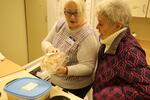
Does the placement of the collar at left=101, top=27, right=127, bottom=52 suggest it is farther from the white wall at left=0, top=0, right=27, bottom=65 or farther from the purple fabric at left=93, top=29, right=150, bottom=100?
the white wall at left=0, top=0, right=27, bottom=65

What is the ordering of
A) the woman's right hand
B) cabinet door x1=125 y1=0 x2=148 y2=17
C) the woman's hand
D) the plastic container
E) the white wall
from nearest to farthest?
the plastic container
the woman's hand
the woman's right hand
cabinet door x1=125 y1=0 x2=148 y2=17
the white wall

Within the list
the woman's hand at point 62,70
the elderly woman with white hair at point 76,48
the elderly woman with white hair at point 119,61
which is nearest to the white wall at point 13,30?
the elderly woman with white hair at point 76,48

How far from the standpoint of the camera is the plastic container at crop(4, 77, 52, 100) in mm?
1046

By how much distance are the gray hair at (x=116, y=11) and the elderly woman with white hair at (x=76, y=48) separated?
324mm

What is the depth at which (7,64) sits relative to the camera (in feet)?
5.29

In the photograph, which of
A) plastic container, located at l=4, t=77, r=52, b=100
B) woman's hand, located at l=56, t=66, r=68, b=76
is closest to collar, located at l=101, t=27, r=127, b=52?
woman's hand, located at l=56, t=66, r=68, b=76

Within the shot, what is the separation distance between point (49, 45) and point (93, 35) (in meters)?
0.44

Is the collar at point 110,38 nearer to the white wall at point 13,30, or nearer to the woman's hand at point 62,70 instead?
the woman's hand at point 62,70

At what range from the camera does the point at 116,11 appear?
1.18 metres

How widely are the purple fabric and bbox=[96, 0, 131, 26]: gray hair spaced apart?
10 cm

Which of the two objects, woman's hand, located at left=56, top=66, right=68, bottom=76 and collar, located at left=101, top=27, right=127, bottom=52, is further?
woman's hand, located at left=56, top=66, right=68, bottom=76

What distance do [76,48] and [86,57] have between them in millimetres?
124

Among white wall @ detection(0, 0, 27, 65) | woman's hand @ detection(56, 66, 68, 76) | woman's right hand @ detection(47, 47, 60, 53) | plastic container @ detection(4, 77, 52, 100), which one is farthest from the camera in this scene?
white wall @ detection(0, 0, 27, 65)

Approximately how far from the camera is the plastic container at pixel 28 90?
1046 mm
